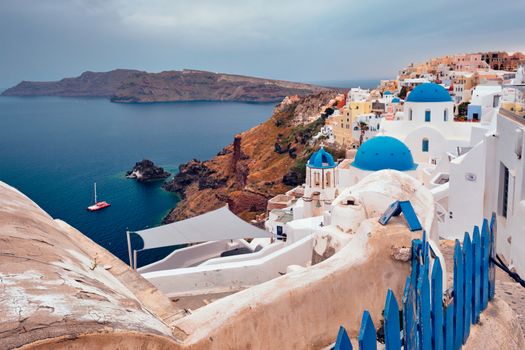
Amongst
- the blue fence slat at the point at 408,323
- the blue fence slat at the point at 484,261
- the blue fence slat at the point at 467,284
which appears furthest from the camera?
the blue fence slat at the point at 484,261

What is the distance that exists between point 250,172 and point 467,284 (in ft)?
167

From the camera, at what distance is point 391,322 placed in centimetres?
309

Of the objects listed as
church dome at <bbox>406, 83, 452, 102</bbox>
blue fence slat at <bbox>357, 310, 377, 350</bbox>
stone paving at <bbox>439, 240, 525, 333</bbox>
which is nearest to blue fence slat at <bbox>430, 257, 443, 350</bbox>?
blue fence slat at <bbox>357, 310, 377, 350</bbox>

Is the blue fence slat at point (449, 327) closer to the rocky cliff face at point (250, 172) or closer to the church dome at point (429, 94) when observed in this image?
the church dome at point (429, 94)

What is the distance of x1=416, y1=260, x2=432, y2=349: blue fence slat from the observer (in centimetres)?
359

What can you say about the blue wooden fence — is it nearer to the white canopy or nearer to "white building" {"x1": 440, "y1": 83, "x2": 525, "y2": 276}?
"white building" {"x1": 440, "y1": 83, "x2": 525, "y2": 276}

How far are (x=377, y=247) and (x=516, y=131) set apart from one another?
3.44 m

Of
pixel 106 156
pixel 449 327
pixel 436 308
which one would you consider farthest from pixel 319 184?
pixel 106 156

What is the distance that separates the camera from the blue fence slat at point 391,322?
3057 mm

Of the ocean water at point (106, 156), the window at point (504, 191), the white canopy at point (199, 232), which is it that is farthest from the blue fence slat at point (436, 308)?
the ocean water at point (106, 156)

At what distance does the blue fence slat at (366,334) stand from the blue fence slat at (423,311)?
0.88 m

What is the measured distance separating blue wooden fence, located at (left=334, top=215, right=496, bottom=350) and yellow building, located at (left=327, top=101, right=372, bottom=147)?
1457 inches

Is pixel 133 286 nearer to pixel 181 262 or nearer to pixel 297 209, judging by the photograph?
pixel 181 262

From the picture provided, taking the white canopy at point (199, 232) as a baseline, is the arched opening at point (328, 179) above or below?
above
